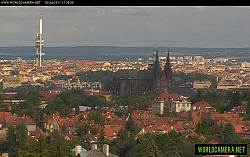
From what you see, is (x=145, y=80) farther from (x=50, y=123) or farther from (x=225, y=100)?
(x=50, y=123)

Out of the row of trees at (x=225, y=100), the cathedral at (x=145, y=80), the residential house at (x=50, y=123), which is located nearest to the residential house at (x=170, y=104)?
the row of trees at (x=225, y=100)

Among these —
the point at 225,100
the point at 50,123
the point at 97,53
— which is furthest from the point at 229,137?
the point at 97,53

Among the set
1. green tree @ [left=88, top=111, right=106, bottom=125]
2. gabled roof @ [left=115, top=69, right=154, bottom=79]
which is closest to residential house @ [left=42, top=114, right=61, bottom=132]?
green tree @ [left=88, top=111, right=106, bottom=125]

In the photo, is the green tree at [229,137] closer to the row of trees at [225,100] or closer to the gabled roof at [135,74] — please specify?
the row of trees at [225,100]

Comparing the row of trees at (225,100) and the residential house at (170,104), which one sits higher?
the row of trees at (225,100)

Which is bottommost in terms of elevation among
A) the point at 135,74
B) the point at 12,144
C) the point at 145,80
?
the point at 145,80

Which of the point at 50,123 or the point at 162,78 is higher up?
the point at 50,123
